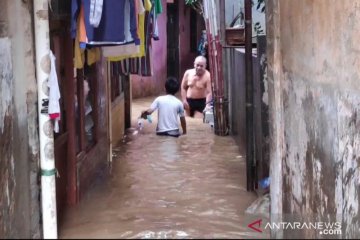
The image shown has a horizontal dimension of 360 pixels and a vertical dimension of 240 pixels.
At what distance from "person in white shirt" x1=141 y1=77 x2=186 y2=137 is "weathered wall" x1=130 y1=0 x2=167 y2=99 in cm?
589

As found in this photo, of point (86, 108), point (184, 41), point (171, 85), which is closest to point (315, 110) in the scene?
point (86, 108)

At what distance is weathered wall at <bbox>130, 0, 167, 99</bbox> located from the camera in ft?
55.1

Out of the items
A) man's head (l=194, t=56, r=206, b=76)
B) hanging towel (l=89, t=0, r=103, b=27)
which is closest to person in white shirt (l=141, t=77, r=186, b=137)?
man's head (l=194, t=56, r=206, b=76)

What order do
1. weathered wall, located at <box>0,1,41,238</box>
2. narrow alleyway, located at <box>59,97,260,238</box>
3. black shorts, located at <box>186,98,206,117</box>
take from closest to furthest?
weathered wall, located at <box>0,1,41,238</box>
narrow alleyway, located at <box>59,97,260,238</box>
black shorts, located at <box>186,98,206,117</box>

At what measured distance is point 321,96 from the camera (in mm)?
3912

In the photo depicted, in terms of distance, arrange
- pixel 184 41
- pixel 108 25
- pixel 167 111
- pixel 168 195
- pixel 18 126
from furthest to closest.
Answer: pixel 184 41
pixel 167 111
pixel 168 195
pixel 108 25
pixel 18 126

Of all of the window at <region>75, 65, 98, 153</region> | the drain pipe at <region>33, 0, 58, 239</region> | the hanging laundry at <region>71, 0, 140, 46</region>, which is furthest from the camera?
the window at <region>75, 65, 98, 153</region>

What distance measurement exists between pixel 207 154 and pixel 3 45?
5.37m

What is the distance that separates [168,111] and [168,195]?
3717 mm

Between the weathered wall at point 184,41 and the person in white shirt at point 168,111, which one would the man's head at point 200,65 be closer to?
the person in white shirt at point 168,111

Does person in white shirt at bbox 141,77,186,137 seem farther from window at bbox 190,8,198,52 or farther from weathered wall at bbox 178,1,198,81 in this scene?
window at bbox 190,8,198,52

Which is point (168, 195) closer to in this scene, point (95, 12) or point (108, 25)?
point (108, 25)

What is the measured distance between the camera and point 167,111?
34.1 feet

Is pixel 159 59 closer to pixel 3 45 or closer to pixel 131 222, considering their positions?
pixel 131 222
